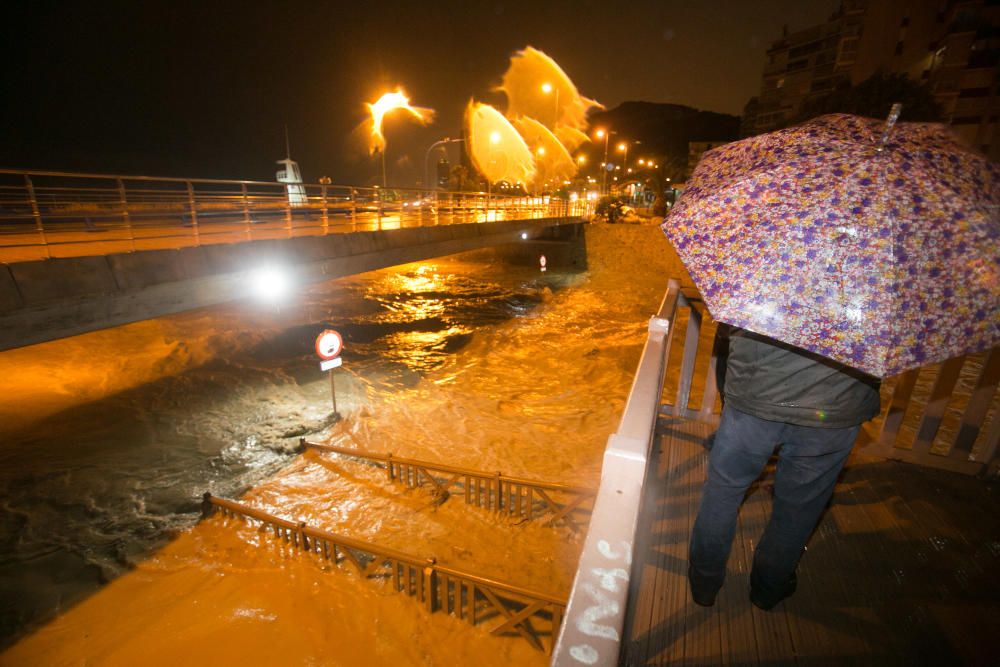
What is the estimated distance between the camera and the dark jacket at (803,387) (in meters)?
2.02

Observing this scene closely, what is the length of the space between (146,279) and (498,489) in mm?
7464

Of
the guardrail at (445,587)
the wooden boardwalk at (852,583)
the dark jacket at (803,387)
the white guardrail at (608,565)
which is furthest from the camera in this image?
the guardrail at (445,587)

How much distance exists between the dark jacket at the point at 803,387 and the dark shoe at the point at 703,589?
43.5 inches

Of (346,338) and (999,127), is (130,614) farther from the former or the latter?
(999,127)

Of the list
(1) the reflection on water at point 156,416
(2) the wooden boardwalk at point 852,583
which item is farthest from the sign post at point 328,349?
(2) the wooden boardwalk at point 852,583

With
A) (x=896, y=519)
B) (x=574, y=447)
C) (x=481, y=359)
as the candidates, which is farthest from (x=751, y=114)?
(x=896, y=519)

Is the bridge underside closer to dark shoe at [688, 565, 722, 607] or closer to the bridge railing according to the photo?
the bridge railing

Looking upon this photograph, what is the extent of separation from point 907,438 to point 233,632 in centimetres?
1082

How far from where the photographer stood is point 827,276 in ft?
5.99

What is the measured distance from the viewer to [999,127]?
2016 centimetres

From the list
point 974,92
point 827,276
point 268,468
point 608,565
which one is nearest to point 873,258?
point 827,276

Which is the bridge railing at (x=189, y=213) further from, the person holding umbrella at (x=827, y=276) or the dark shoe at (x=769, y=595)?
the dark shoe at (x=769, y=595)

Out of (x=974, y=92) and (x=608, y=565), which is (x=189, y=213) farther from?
(x=974, y=92)

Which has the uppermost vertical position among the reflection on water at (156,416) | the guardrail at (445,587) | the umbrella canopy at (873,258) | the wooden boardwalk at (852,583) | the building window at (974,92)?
the building window at (974,92)
